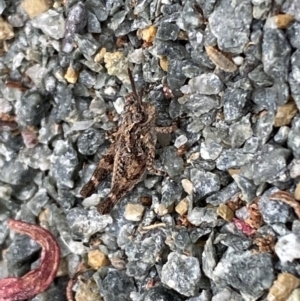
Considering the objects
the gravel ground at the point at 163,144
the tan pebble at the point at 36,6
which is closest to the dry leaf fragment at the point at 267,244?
the gravel ground at the point at 163,144

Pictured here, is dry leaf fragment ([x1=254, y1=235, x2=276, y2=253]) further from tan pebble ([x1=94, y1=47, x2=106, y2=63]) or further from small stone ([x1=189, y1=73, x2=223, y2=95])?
tan pebble ([x1=94, y1=47, x2=106, y2=63])

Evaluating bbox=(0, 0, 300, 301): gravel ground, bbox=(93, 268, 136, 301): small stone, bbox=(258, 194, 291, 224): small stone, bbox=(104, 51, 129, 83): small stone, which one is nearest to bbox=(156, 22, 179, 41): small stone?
bbox=(0, 0, 300, 301): gravel ground

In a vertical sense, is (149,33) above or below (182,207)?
above

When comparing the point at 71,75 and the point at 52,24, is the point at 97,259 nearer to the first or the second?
the point at 71,75

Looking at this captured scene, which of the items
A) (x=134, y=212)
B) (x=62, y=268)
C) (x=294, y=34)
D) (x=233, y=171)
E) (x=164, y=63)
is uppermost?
(x=294, y=34)

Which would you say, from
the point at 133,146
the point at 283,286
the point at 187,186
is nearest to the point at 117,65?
the point at 133,146

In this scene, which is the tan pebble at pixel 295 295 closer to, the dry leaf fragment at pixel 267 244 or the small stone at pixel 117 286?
the dry leaf fragment at pixel 267 244

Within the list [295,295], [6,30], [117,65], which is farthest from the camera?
[6,30]

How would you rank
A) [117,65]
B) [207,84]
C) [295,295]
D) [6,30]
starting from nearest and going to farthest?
[295,295] → [207,84] → [117,65] → [6,30]
